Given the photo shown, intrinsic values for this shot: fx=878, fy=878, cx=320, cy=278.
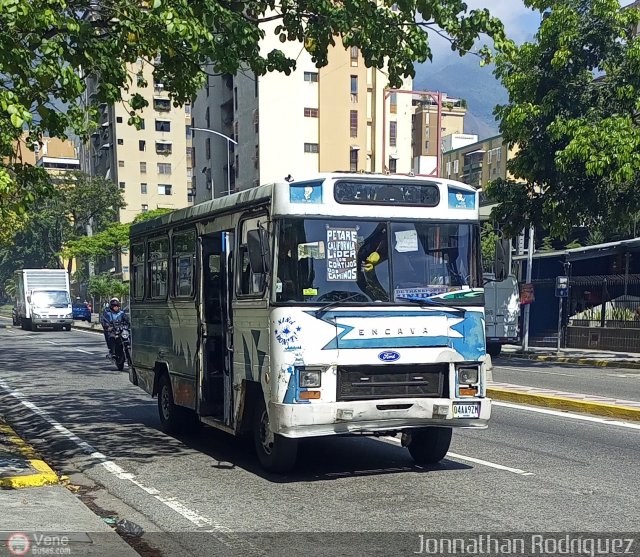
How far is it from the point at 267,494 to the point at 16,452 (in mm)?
3458

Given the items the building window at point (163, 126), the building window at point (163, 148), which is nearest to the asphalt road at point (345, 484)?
the building window at point (163, 148)

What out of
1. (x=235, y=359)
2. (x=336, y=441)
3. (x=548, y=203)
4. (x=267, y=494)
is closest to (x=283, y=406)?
(x=267, y=494)

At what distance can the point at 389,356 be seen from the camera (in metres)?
8.45

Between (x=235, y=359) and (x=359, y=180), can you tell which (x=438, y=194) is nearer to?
(x=359, y=180)

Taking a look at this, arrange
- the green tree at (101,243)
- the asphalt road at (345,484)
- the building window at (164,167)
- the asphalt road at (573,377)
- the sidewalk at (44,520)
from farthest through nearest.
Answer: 1. the building window at (164,167)
2. the green tree at (101,243)
3. the asphalt road at (573,377)
4. the asphalt road at (345,484)
5. the sidewalk at (44,520)

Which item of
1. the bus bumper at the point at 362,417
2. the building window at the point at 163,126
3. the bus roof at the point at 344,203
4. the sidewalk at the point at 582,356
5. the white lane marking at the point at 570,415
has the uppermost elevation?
the building window at the point at 163,126

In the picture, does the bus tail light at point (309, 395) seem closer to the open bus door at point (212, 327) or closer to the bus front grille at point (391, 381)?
the bus front grille at point (391, 381)

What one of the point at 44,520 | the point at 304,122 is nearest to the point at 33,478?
the point at 44,520

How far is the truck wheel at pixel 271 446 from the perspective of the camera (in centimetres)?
863

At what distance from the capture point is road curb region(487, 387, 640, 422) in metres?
12.9

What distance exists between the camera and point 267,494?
8.11m

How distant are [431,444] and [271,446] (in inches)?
69.6

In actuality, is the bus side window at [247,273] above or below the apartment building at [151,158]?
below

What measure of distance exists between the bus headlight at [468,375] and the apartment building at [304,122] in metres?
51.1
